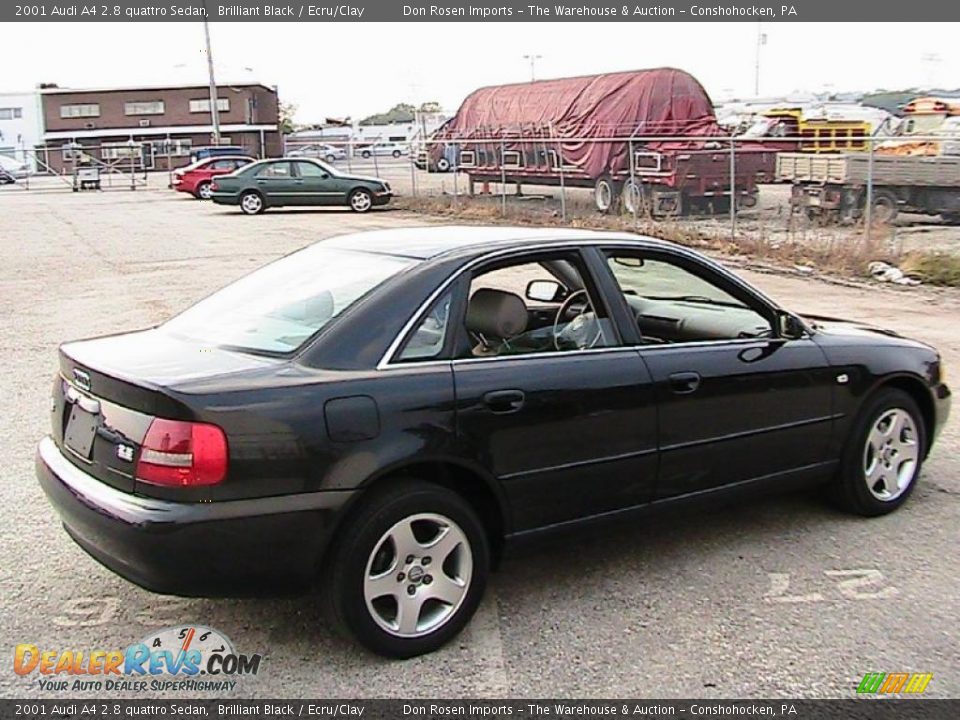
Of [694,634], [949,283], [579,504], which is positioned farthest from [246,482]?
[949,283]

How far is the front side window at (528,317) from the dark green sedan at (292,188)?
24.0 m

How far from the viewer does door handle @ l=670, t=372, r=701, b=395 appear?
4367 millimetres

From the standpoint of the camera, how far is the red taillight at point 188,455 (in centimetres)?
337

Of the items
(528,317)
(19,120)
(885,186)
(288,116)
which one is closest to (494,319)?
(528,317)

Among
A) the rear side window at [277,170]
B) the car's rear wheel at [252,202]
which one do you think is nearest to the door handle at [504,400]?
the car's rear wheel at [252,202]

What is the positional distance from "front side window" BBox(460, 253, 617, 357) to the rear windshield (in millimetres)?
371

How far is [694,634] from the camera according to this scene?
3891mm

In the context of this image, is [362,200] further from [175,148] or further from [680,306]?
[175,148]

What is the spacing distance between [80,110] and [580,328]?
8058 centimetres

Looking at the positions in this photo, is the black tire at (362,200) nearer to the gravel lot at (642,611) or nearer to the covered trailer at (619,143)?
the covered trailer at (619,143)

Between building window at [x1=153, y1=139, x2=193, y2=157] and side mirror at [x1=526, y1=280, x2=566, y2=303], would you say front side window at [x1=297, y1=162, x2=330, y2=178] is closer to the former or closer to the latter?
side mirror at [x1=526, y1=280, x2=566, y2=303]

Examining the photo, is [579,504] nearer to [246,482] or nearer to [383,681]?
→ [383,681]

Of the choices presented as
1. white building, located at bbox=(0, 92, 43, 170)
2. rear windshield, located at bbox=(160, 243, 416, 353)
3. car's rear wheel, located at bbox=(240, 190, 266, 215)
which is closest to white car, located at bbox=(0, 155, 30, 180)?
white building, located at bbox=(0, 92, 43, 170)

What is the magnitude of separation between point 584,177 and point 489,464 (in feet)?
70.4
